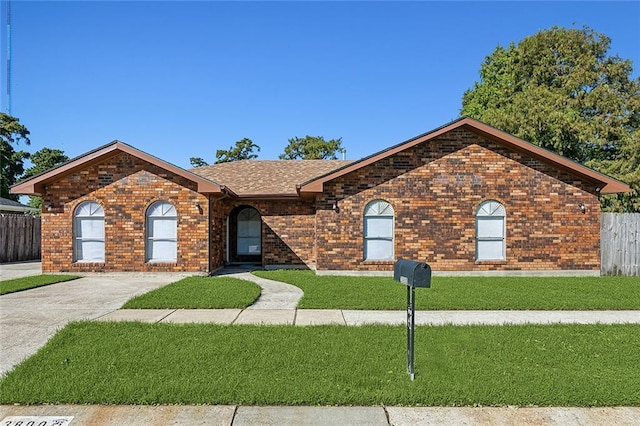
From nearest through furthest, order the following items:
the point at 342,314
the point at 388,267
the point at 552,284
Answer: the point at 342,314, the point at 552,284, the point at 388,267

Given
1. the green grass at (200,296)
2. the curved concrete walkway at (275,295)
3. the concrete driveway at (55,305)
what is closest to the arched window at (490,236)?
the curved concrete walkway at (275,295)

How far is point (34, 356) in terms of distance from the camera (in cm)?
521

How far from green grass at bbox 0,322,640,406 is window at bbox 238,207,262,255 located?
10.0 m

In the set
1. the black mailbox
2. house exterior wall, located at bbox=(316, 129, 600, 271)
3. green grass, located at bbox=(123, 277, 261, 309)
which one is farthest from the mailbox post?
house exterior wall, located at bbox=(316, 129, 600, 271)

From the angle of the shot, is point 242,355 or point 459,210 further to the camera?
point 459,210

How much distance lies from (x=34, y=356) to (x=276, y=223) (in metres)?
10.6

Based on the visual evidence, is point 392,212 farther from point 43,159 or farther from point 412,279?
point 43,159

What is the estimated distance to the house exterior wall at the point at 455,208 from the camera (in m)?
13.3

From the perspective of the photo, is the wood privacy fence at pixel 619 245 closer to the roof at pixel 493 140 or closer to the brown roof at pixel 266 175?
the roof at pixel 493 140

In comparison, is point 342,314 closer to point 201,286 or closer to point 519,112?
point 201,286

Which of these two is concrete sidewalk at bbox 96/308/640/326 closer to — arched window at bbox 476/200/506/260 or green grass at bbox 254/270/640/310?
→ green grass at bbox 254/270/640/310

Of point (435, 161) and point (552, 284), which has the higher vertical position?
point (435, 161)

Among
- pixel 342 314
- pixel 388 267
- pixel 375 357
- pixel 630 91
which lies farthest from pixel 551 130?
pixel 375 357

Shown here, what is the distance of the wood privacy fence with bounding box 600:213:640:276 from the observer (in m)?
13.6
